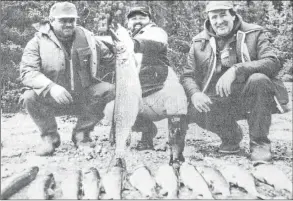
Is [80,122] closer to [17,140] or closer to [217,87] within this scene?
[17,140]

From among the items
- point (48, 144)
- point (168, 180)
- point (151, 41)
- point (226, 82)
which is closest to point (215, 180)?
point (168, 180)

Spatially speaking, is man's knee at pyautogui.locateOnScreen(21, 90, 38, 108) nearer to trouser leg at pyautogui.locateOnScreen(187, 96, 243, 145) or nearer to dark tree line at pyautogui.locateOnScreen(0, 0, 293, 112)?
dark tree line at pyautogui.locateOnScreen(0, 0, 293, 112)

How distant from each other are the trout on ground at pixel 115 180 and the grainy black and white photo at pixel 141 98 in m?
0.02

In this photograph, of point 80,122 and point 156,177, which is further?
point 80,122

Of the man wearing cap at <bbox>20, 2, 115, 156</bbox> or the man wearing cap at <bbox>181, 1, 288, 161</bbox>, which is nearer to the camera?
the man wearing cap at <bbox>181, 1, 288, 161</bbox>

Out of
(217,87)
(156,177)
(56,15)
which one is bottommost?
(156,177)

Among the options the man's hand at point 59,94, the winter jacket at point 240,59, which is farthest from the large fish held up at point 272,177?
the man's hand at point 59,94

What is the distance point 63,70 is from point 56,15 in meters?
0.54

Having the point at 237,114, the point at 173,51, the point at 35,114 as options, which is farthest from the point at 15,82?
the point at 237,114

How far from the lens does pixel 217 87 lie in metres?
3.86

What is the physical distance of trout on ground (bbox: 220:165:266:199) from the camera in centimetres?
323

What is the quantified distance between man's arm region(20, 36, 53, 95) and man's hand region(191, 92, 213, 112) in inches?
52.0

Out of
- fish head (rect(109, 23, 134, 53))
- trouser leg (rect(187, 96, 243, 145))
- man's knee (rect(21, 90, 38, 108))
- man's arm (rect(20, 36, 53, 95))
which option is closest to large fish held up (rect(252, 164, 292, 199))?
trouser leg (rect(187, 96, 243, 145))

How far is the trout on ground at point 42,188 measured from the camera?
10.3 feet
